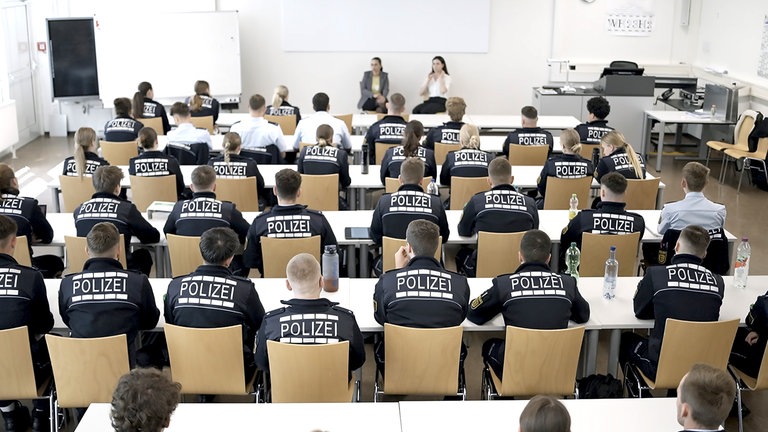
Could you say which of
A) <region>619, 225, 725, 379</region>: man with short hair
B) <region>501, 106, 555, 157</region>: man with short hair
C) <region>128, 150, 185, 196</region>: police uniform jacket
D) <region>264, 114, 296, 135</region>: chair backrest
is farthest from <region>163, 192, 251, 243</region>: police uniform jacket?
<region>264, 114, 296, 135</region>: chair backrest

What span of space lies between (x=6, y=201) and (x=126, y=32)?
678cm

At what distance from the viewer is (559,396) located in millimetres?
4305

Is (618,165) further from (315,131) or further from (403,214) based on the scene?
(315,131)

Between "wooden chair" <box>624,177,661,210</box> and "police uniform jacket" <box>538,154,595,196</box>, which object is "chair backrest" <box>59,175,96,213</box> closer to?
"police uniform jacket" <box>538,154,595,196</box>

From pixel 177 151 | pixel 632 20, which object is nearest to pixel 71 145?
pixel 177 151

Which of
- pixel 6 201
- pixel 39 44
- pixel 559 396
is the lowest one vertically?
pixel 559 396

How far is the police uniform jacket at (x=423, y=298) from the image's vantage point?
4.19 m

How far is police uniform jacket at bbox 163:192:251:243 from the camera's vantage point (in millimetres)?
5613

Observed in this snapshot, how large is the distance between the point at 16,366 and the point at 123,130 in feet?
16.3

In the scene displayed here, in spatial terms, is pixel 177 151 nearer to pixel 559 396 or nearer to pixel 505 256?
pixel 505 256

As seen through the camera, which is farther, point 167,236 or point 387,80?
point 387,80

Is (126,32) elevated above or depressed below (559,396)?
above

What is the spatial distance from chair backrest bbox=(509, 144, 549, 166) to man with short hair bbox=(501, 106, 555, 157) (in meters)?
0.18

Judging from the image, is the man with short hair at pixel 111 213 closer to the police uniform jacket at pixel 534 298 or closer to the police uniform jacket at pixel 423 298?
the police uniform jacket at pixel 423 298
